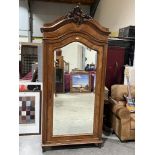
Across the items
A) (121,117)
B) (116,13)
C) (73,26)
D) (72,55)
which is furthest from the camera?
(116,13)

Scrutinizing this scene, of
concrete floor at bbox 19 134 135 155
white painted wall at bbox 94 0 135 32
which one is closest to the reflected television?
concrete floor at bbox 19 134 135 155

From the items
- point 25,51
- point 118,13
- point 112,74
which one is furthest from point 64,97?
point 118,13

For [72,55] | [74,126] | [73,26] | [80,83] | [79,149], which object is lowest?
[79,149]

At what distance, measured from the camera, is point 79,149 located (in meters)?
3.14

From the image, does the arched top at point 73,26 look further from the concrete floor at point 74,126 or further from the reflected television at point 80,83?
the concrete floor at point 74,126

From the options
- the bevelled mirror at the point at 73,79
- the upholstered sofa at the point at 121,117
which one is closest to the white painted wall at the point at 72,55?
the bevelled mirror at the point at 73,79

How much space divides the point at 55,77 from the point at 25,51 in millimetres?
2355

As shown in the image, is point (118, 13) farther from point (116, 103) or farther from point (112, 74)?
point (116, 103)

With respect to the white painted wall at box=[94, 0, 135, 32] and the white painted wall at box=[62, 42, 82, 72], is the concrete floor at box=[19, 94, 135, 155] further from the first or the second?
the white painted wall at box=[94, 0, 135, 32]

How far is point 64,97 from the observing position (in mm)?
3018

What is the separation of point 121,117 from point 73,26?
147 cm

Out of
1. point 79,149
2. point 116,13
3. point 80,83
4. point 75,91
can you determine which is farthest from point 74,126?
point 116,13

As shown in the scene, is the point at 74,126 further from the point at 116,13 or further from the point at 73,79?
the point at 116,13

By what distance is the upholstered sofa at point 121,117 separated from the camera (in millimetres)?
3273
